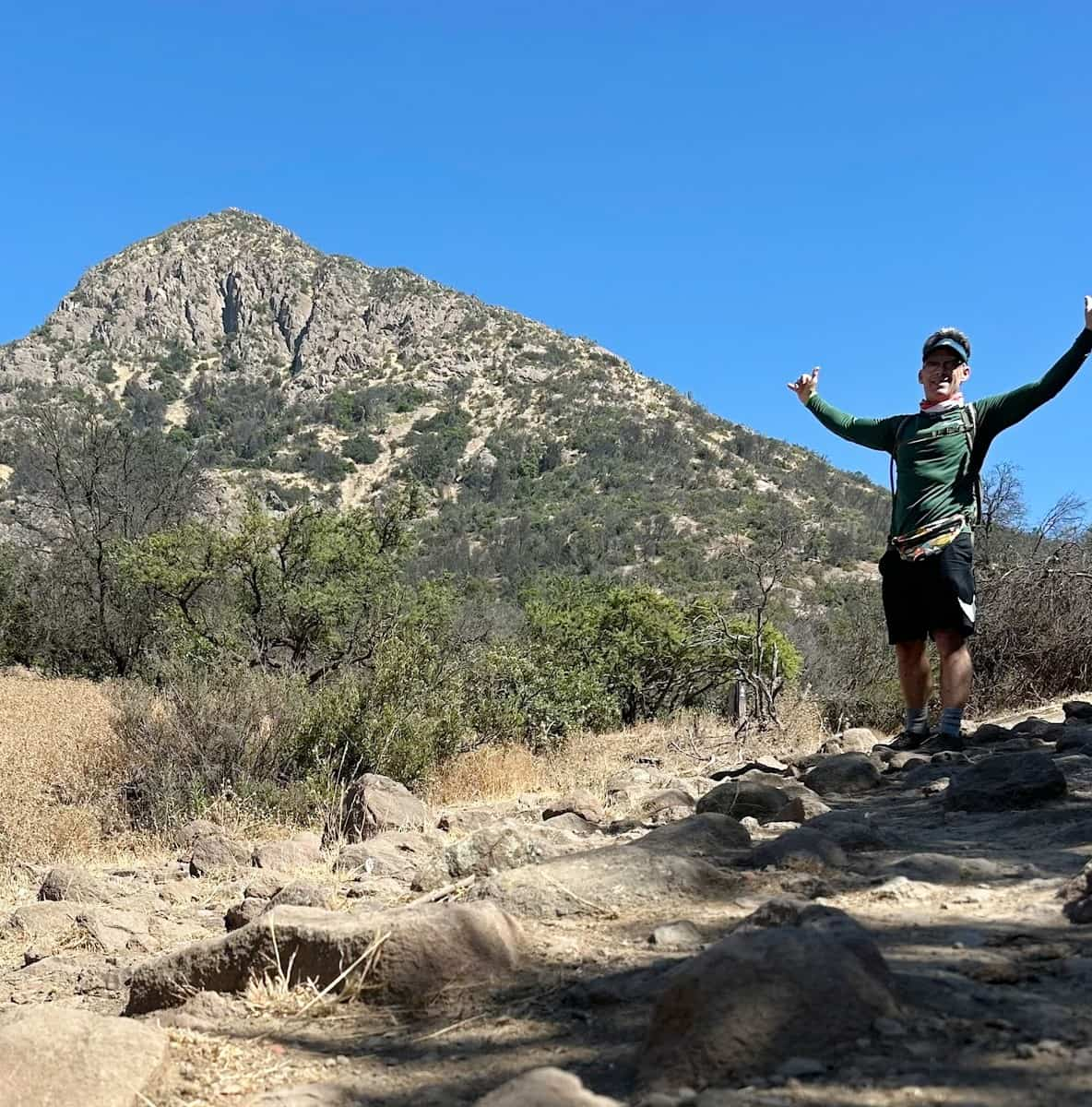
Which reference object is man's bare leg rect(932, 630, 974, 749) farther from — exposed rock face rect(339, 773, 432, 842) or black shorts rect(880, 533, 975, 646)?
exposed rock face rect(339, 773, 432, 842)

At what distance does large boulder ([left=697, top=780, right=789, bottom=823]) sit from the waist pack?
138 centimetres

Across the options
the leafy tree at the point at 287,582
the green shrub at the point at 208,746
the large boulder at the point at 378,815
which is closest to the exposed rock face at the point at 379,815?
the large boulder at the point at 378,815

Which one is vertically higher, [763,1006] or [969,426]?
[969,426]

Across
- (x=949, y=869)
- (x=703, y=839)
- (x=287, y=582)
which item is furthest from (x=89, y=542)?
(x=949, y=869)

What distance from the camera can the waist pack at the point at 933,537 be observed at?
4.67m

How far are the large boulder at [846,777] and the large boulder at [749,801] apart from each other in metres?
0.43

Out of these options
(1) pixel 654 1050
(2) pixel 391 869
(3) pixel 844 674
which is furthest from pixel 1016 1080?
(3) pixel 844 674

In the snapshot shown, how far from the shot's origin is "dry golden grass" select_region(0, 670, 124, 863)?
6.02 m

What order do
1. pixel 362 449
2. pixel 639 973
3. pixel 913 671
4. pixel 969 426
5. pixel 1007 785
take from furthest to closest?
pixel 362 449
pixel 913 671
pixel 969 426
pixel 1007 785
pixel 639 973

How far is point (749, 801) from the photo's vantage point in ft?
13.2

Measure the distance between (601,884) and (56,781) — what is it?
584cm

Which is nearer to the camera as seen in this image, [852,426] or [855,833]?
[855,833]

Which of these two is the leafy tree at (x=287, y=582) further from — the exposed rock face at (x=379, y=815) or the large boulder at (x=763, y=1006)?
the large boulder at (x=763, y=1006)

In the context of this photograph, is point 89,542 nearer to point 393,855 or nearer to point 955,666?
point 393,855
